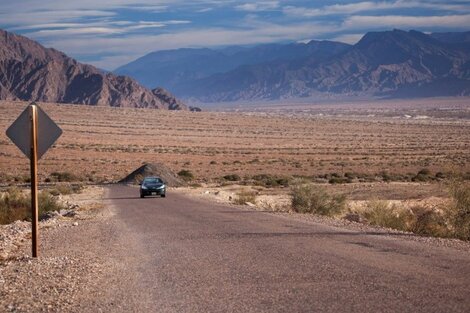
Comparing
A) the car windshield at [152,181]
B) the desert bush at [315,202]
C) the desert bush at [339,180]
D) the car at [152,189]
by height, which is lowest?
the desert bush at [339,180]

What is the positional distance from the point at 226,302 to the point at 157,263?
4110 mm

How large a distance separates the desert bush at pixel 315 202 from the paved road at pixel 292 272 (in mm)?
9241

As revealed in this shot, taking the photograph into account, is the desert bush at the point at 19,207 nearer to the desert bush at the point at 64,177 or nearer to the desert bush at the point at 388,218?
the desert bush at the point at 388,218

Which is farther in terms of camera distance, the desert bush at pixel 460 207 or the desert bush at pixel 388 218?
the desert bush at pixel 388 218

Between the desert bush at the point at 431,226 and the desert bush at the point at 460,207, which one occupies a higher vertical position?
the desert bush at the point at 460,207

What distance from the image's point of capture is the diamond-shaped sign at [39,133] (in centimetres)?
Answer: 1381

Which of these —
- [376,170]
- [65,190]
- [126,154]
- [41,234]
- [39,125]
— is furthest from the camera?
[126,154]

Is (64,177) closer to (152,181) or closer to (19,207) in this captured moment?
(152,181)

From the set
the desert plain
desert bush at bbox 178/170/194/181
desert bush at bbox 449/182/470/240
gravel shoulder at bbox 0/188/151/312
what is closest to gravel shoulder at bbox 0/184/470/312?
gravel shoulder at bbox 0/188/151/312

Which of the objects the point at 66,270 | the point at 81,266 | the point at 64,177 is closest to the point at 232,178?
the point at 64,177

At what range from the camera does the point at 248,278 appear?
1190 centimetres

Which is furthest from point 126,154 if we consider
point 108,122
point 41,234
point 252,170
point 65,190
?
point 41,234

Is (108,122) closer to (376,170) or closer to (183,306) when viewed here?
(376,170)

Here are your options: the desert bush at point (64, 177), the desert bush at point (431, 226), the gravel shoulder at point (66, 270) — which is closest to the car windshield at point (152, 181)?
the gravel shoulder at point (66, 270)
